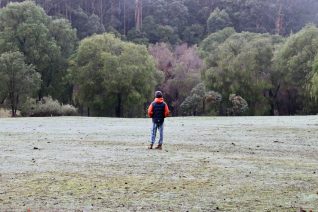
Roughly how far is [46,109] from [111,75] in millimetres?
9433

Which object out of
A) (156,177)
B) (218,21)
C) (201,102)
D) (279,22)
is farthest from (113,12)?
(156,177)

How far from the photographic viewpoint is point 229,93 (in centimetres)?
6119

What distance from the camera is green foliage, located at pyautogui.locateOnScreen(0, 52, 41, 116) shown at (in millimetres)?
51750

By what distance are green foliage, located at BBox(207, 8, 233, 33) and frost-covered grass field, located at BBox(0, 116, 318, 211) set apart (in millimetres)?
75939

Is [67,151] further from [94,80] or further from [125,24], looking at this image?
[125,24]

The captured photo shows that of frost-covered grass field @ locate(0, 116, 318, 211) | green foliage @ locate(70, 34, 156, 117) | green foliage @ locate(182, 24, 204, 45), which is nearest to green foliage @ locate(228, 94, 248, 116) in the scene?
green foliage @ locate(70, 34, 156, 117)

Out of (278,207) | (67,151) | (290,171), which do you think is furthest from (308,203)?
(67,151)

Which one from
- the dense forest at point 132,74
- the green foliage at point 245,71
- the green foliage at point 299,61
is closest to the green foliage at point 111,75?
the dense forest at point 132,74

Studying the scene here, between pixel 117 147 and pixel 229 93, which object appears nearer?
pixel 117 147

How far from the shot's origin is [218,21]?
92.9 metres

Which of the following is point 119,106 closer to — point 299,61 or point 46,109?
point 46,109

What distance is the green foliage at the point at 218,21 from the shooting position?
9275cm

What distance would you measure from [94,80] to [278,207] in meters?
50.8

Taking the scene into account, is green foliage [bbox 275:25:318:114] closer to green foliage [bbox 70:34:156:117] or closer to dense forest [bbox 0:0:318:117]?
dense forest [bbox 0:0:318:117]
